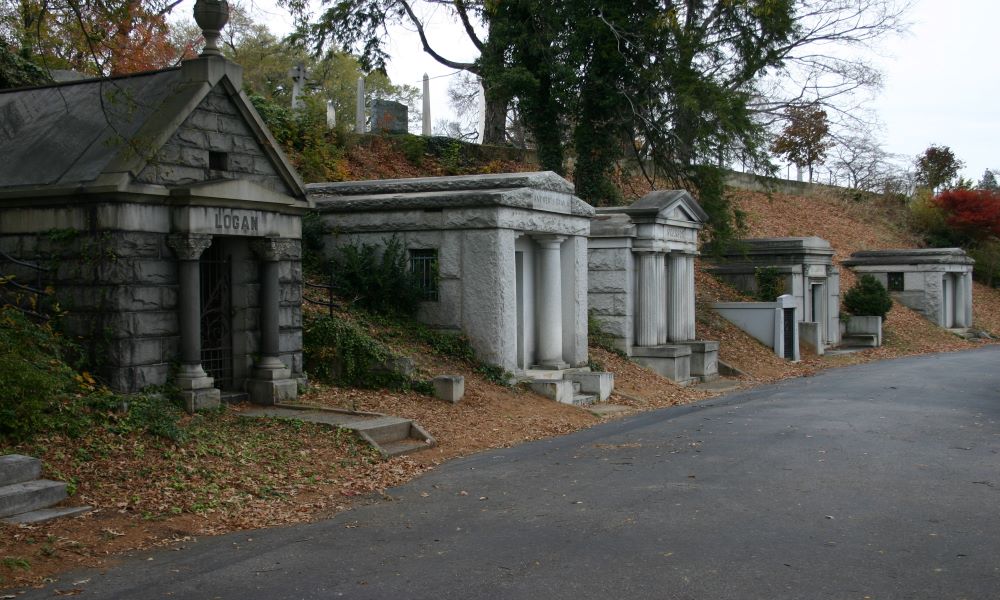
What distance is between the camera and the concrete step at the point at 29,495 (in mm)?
7469

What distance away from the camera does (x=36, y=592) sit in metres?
6.14

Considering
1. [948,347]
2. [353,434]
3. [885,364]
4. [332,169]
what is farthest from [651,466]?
[948,347]

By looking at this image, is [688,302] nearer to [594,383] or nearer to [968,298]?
[594,383]

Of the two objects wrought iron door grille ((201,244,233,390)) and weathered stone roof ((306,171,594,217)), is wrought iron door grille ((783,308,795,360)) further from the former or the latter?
wrought iron door grille ((201,244,233,390))

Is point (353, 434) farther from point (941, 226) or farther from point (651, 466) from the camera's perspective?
point (941, 226)

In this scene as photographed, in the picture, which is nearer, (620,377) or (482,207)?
(482,207)

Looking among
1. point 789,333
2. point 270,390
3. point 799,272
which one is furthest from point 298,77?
point 270,390

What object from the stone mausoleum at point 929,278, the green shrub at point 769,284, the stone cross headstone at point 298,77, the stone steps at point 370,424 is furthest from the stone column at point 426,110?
the stone steps at point 370,424

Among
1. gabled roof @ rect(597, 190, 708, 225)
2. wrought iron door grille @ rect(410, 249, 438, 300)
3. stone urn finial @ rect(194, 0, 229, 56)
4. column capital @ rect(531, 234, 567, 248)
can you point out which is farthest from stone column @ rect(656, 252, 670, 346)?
stone urn finial @ rect(194, 0, 229, 56)

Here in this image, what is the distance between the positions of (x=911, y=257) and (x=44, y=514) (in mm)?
32802

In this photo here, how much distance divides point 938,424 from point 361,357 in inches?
301

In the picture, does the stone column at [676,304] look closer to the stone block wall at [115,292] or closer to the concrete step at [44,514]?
the stone block wall at [115,292]

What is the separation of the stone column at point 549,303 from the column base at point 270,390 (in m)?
5.50

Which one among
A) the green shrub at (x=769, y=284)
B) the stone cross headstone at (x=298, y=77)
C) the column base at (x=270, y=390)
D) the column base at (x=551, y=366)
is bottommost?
the column base at (x=551, y=366)
